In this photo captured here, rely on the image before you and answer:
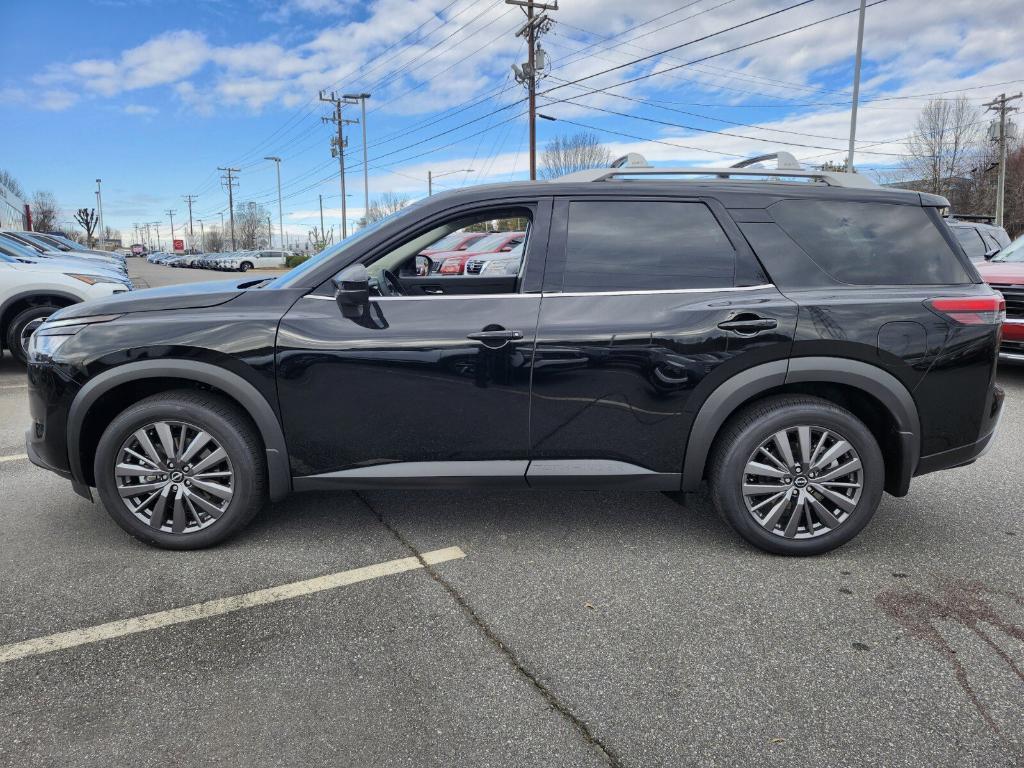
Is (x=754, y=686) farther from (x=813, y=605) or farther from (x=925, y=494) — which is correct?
(x=925, y=494)

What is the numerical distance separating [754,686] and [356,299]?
219cm

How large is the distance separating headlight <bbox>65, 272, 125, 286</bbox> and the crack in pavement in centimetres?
695

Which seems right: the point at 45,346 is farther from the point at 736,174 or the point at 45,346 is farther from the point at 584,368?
the point at 736,174

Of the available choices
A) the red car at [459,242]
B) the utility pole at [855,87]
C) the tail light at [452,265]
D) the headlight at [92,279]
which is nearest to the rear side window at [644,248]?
the headlight at [92,279]

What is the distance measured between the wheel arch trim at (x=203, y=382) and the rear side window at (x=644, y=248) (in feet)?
4.86

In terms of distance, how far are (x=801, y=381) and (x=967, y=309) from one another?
811mm

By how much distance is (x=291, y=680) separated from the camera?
236cm

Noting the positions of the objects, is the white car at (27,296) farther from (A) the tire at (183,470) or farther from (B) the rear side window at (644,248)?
(B) the rear side window at (644,248)

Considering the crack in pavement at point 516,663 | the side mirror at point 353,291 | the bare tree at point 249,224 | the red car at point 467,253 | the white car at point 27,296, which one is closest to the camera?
the crack in pavement at point 516,663

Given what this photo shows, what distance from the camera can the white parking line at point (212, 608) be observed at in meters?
2.56

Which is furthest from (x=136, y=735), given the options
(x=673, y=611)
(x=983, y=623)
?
(x=983, y=623)

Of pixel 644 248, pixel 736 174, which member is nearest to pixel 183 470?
pixel 644 248

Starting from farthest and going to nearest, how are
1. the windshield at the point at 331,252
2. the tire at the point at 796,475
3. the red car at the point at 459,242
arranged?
A: the red car at the point at 459,242 → the windshield at the point at 331,252 → the tire at the point at 796,475

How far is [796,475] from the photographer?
3201 mm
